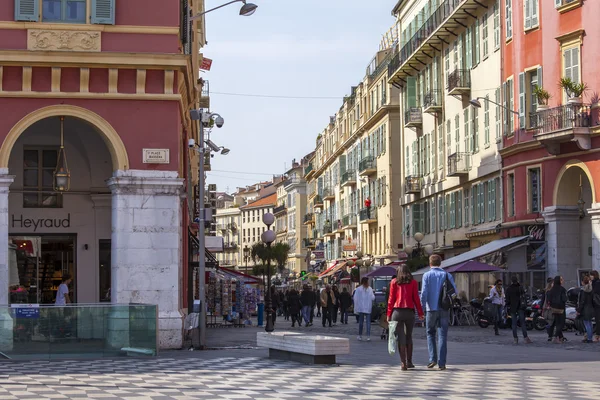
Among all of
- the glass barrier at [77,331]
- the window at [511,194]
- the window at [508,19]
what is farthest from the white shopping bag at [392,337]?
the window at [508,19]

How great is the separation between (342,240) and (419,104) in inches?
1444

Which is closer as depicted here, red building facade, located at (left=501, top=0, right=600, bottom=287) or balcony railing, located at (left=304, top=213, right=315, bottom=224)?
red building facade, located at (left=501, top=0, right=600, bottom=287)

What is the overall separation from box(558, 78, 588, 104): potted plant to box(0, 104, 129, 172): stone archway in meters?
17.1

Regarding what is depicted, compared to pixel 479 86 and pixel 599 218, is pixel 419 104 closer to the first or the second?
pixel 479 86

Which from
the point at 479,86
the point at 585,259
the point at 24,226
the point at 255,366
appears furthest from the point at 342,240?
the point at 255,366

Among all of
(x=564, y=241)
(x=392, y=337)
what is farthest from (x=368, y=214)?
(x=392, y=337)

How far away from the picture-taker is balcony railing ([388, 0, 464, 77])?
171 ft

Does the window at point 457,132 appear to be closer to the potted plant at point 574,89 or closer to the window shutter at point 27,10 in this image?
the potted plant at point 574,89

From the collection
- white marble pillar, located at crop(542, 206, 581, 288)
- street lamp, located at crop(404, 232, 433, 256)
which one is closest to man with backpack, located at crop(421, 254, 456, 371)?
white marble pillar, located at crop(542, 206, 581, 288)

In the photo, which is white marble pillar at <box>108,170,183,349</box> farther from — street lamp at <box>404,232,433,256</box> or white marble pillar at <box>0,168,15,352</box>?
street lamp at <box>404,232,433,256</box>

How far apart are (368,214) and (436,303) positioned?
5869 cm

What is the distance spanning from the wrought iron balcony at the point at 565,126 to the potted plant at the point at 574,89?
187mm

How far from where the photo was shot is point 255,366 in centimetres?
2009

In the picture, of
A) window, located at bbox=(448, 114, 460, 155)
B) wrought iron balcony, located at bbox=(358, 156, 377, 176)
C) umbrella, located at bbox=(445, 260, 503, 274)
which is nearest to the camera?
umbrella, located at bbox=(445, 260, 503, 274)
